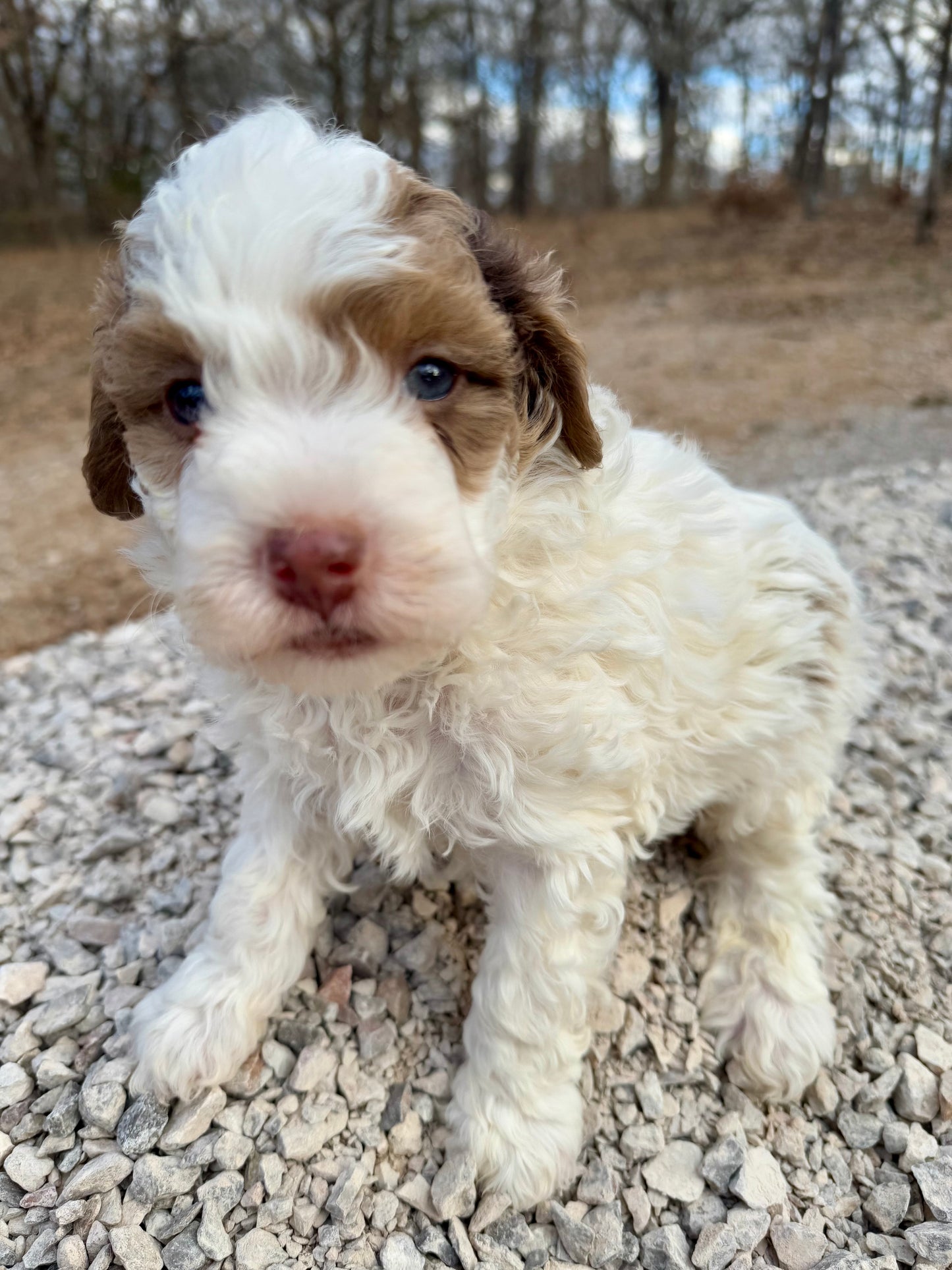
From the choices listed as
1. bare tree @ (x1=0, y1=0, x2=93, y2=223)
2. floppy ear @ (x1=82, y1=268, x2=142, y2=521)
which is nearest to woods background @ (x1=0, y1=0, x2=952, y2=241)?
bare tree @ (x1=0, y1=0, x2=93, y2=223)

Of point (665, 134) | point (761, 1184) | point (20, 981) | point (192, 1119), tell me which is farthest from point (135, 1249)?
point (665, 134)

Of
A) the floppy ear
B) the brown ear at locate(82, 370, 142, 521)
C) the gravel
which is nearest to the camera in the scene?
the floppy ear

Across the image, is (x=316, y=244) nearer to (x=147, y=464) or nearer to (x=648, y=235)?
(x=147, y=464)

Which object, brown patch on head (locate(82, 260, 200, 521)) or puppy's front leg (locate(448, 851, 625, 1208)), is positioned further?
puppy's front leg (locate(448, 851, 625, 1208))

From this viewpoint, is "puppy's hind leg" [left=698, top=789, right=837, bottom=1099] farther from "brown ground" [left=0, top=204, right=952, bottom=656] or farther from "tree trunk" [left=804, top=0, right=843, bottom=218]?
"tree trunk" [left=804, top=0, right=843, bottom=218]

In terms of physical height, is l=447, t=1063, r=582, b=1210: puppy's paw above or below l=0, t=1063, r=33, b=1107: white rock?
below

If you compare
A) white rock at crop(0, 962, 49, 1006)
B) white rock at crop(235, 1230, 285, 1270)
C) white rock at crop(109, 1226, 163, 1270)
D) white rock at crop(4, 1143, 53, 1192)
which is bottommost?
white rock at crop(235, 1230, 285, 1270)

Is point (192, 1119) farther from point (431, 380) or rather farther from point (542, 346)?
point (542, 346)
